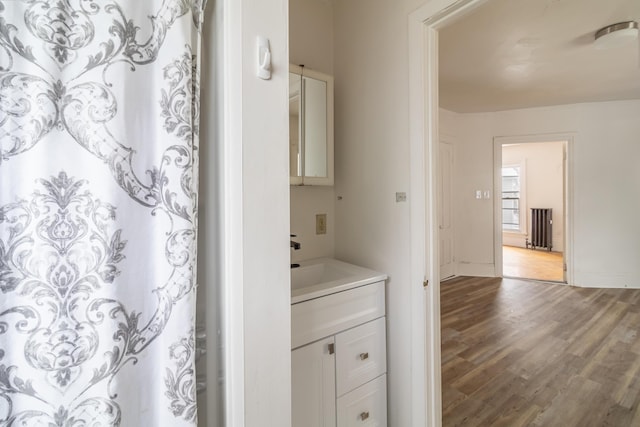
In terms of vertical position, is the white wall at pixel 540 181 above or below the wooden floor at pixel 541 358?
above

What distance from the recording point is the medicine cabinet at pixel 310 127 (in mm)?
1684

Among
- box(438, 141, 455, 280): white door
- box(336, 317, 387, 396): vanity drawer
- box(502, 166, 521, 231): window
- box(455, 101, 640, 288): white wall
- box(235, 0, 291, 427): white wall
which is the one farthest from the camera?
box(502, 166, 521, 231): window

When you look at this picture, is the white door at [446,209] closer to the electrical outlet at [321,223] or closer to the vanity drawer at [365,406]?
the electrical outlet at [321,223]

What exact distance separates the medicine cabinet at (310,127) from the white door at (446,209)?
3.05 metres

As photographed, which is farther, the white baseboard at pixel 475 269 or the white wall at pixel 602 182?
the white baseboard at pixel 475 269

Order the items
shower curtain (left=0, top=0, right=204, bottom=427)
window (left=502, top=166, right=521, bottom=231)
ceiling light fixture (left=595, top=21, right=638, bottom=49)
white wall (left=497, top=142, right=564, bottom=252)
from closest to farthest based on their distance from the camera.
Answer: shower curtain (left=0, top=0, right=204, bottom=427) < ceiling light fixture (left=595, top=21, right=638, bottom=49) < white wall (left=497, top=142, right=564, bottom=252) < window (left=502, top=166, right=521, bottom=231)

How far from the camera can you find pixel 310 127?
175cm

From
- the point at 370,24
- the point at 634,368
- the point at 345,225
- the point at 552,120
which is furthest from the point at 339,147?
the point at 552,120

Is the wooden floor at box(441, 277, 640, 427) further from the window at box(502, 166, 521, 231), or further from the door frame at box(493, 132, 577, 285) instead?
the window at box(502, 166, 521, 231)

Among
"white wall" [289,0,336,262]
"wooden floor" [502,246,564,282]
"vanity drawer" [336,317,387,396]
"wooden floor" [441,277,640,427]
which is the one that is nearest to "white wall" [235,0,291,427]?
"vanity drawer" [336,317,387,396]

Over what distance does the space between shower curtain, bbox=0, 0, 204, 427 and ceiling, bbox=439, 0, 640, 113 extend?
1.37 m

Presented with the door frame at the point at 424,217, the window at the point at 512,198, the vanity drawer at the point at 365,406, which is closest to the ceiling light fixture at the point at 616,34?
the door frame at the point at 424,217

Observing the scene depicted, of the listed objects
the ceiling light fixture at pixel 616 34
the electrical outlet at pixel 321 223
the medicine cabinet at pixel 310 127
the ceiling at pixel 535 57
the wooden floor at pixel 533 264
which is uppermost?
the ceiling at pixel 535 57

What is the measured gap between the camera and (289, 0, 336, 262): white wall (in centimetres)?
179
